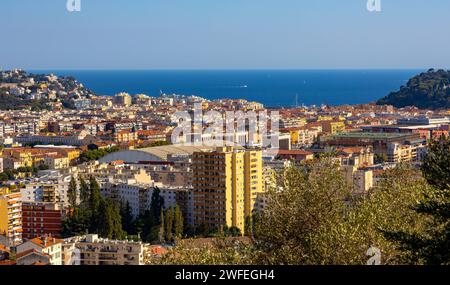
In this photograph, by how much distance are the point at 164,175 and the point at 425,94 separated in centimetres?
2183

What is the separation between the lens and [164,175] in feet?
48.9

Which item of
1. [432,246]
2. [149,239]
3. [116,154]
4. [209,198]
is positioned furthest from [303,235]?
[116,154]

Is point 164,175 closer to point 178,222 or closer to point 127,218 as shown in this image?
point 127,218

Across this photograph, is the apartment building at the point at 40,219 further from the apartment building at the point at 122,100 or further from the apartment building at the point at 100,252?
the apartment building at the point at 122,100

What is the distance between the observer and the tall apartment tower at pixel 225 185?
478 inches

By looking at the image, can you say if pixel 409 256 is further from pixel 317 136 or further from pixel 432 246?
pixel 317 136

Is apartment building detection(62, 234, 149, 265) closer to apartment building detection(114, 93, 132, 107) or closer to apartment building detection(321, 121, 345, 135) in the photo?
apartment building detection(321, 121, 345, 135)

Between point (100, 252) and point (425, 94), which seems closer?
point (100, 252)

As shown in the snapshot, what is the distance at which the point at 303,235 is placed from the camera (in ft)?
15.3

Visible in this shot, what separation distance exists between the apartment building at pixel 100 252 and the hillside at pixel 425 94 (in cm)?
2604

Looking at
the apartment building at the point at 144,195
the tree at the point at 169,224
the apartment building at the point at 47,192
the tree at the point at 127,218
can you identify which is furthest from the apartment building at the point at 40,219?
the tree at the point at 169,224

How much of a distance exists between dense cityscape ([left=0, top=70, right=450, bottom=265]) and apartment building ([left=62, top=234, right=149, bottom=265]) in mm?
13

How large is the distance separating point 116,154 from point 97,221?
7.40 metres

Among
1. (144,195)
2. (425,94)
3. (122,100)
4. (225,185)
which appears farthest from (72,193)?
(122,100)
